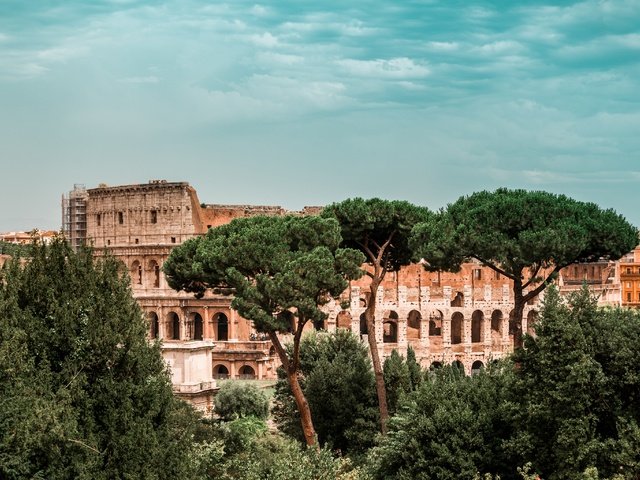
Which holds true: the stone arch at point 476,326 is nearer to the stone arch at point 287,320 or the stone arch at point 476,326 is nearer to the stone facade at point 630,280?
the stone facade at point 630,280

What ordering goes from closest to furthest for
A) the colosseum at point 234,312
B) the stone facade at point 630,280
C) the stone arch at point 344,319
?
the colosseum at point 234,312 < the stone arch at point 344,319 < the stone facade at point 630,280

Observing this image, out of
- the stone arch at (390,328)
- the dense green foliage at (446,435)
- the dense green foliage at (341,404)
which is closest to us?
the dense green foliage at (446,435)

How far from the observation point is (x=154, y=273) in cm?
4912

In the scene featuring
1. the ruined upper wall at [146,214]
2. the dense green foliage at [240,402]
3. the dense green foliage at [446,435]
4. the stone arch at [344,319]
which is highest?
the ruined upper wall at [146,214]

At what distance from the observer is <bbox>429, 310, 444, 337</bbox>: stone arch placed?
49181mm

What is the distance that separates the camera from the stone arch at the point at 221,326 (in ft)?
152

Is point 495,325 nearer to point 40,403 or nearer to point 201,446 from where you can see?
point 201,446

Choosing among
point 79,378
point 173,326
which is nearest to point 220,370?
point 173,326

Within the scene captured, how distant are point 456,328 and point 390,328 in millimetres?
3588

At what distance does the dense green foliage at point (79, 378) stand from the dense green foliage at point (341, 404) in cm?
604

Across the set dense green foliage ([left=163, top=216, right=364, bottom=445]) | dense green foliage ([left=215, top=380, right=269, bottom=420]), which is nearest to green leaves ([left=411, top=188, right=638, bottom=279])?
dense green foliage ([left=163, top=216, right=364, bottom=445])

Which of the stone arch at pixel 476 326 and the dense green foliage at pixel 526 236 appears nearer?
the dense green foliage at pixel 526 236

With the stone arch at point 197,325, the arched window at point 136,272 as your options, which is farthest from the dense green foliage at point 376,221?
the arched window at point 136,272

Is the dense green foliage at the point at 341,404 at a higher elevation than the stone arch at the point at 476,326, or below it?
below
